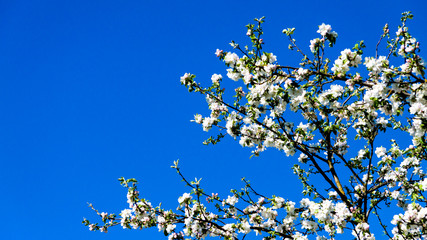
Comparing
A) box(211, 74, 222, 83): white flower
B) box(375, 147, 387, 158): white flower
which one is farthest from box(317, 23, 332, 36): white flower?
box(375, 147, 387, 158): white flower

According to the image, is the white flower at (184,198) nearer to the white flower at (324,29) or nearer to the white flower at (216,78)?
the white flower at (216,78)

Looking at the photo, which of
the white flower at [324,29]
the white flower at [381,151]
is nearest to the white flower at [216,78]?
the white flower at [324,29]

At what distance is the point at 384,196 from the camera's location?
23.9 feet

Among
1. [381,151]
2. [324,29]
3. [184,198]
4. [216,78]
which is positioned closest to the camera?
[324,29]

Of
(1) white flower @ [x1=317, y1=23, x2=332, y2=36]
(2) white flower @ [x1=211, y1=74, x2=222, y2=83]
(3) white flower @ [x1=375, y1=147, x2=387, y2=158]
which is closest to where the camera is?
(1) white flower @ [x1=317, y1=23, x2=332, y2=36]

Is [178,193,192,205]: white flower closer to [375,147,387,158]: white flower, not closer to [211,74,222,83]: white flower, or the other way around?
[211,74,222,83]: white flower

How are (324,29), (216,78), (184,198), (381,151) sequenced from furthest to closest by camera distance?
1. (381,151)
2. (216,78)
3. (184,198)
4. (324,29)

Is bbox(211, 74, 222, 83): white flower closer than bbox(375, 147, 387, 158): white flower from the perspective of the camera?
Yes

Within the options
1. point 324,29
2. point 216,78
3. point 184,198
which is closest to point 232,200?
point 184,198

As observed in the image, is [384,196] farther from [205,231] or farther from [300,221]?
[205,231]

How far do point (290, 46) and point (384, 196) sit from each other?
3938 millimetres

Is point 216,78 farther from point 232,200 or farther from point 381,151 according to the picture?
point 381,151

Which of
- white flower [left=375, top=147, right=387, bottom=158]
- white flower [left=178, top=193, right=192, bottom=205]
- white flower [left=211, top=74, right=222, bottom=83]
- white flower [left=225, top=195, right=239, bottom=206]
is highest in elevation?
white flower [left=211, top=74, right=222, bottom=83]

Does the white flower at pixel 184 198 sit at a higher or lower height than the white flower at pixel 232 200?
lower
